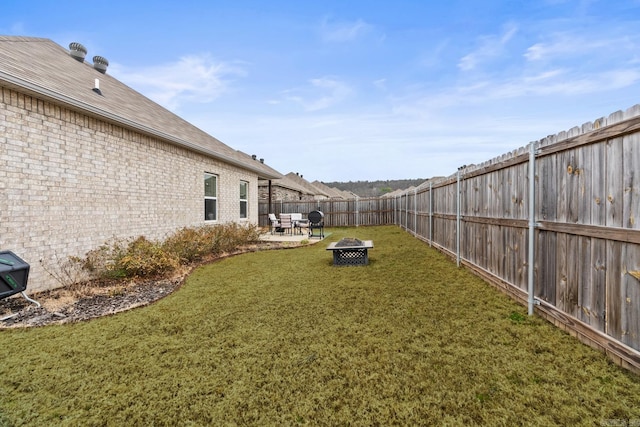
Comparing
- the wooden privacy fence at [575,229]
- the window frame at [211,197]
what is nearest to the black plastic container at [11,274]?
the window frame at [211,197]

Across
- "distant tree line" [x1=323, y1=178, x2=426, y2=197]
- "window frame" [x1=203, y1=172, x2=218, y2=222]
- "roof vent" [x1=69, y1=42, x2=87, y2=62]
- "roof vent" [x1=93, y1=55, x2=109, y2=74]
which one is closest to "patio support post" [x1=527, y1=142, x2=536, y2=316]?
"window frame" [x1=203, y1=172, x2=218, y2=222]

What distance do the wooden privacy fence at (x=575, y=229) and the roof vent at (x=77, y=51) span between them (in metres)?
11.9

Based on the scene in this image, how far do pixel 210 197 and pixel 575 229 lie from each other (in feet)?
33.8

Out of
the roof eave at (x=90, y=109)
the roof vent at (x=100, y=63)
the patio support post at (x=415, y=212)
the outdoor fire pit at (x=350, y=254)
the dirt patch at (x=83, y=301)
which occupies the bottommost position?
the dirt patch at (x=83, y=301)

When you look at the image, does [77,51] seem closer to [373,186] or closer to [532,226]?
[532,226]

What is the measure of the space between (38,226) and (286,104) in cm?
1182

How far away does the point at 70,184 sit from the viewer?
5.55 meters

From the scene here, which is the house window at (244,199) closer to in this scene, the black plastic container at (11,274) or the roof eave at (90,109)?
the roof eave at (90,109)

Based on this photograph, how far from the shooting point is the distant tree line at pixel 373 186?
229 ft

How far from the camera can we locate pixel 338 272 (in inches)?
256

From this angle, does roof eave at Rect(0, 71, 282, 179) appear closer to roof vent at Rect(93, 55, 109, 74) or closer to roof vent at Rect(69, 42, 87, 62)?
roof vent at Rect(93, 55, 109, 74)

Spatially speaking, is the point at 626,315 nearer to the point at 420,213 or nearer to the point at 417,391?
the point at 417,391

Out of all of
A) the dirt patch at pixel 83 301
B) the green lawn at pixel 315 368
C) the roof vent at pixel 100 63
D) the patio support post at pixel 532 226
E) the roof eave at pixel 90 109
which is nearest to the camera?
the green lawn at pixel 315 368

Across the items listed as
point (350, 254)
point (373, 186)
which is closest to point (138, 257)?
point (350, 254)
